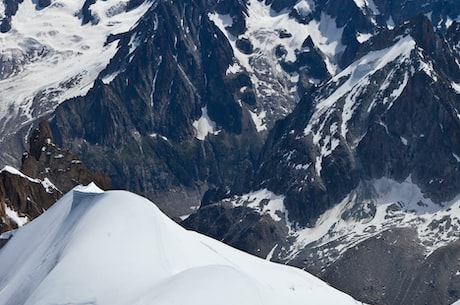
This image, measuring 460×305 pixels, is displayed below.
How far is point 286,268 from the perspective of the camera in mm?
124750

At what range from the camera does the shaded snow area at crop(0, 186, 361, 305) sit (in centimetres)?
10012

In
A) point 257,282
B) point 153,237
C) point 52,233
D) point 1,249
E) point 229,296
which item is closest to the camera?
point 229,296

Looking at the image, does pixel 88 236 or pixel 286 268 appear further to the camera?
pixel 286 268

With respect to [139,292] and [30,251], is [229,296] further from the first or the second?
[30,251]

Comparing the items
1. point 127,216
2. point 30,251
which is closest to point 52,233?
point 30,251

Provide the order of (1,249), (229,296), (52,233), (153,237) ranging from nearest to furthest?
(229,296)
(153,237)
(52,233)
(1,249)

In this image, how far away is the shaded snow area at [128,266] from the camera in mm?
100125

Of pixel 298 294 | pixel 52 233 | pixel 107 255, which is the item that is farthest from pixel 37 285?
pixel 298 294

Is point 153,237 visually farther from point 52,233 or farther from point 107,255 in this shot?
point 52,233

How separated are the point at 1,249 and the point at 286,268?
35827mm

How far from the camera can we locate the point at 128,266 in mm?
105625

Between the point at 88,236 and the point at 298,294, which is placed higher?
the point at 88,236

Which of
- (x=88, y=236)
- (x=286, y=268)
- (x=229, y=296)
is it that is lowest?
(x=286, y=268)

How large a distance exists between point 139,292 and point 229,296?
8.51m
